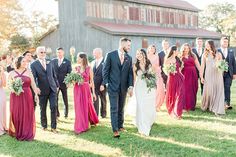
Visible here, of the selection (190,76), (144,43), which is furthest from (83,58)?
(144,43)

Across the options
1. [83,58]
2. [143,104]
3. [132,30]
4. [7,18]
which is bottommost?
[143,104]

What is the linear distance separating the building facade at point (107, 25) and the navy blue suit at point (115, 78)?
25.3 metres

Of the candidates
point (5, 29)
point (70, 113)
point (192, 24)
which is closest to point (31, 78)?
point (70, 113)

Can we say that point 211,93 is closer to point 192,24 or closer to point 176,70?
point 176,70

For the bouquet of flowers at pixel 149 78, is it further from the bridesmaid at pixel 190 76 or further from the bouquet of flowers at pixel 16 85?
the bridesmaid at pixel 190 76

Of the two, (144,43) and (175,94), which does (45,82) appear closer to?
(175,94)

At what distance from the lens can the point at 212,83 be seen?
1301 cm

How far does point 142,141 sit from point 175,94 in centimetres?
320

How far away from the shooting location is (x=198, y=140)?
30.7ft

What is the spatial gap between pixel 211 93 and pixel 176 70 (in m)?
1.45

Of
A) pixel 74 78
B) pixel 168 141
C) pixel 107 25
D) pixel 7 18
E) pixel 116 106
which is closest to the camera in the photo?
pixel 168 141

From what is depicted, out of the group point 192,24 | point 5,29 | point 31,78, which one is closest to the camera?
point 31,78

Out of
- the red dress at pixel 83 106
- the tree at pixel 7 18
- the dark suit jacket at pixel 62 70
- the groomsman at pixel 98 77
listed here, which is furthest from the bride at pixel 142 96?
the tree at pixel 7 18

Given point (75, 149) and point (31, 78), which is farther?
point (31, 78)
